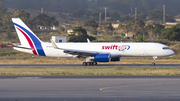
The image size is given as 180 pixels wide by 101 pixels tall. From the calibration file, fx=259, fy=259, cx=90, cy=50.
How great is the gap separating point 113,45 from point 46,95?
2411 cm

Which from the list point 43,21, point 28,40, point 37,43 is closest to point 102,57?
point 37,43

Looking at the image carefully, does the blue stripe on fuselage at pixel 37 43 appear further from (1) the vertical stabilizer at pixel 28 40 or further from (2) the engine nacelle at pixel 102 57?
(2) the engine nacelle at pixel 102 57

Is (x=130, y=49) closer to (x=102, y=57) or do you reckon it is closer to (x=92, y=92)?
(x=102, y=57)

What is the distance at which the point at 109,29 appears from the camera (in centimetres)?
13200

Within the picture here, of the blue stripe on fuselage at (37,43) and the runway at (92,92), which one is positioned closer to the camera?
the runway at (92,92)

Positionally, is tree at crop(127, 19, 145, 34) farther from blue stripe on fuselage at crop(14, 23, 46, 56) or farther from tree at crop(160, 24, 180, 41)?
blue stripe on fuselage at crop(14, 23, 46, 56)

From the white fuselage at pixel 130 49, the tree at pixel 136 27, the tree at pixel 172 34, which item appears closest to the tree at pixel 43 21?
the tree at pixel 136 27

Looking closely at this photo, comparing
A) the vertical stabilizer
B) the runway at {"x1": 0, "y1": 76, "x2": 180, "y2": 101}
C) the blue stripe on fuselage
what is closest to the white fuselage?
the blue stripe on fuselage

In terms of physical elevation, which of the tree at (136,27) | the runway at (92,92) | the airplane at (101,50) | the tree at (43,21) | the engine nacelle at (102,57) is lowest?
the runway at (92,92)

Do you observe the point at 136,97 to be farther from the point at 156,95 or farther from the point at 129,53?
the point at 129,53

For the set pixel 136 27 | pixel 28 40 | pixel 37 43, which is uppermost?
pixel 136 27

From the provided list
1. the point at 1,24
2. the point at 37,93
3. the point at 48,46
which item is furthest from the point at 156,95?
the point at 1,24

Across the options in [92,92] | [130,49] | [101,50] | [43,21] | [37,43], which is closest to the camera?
[92,92]

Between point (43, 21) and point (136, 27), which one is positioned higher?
Answer: point (43, 21)
